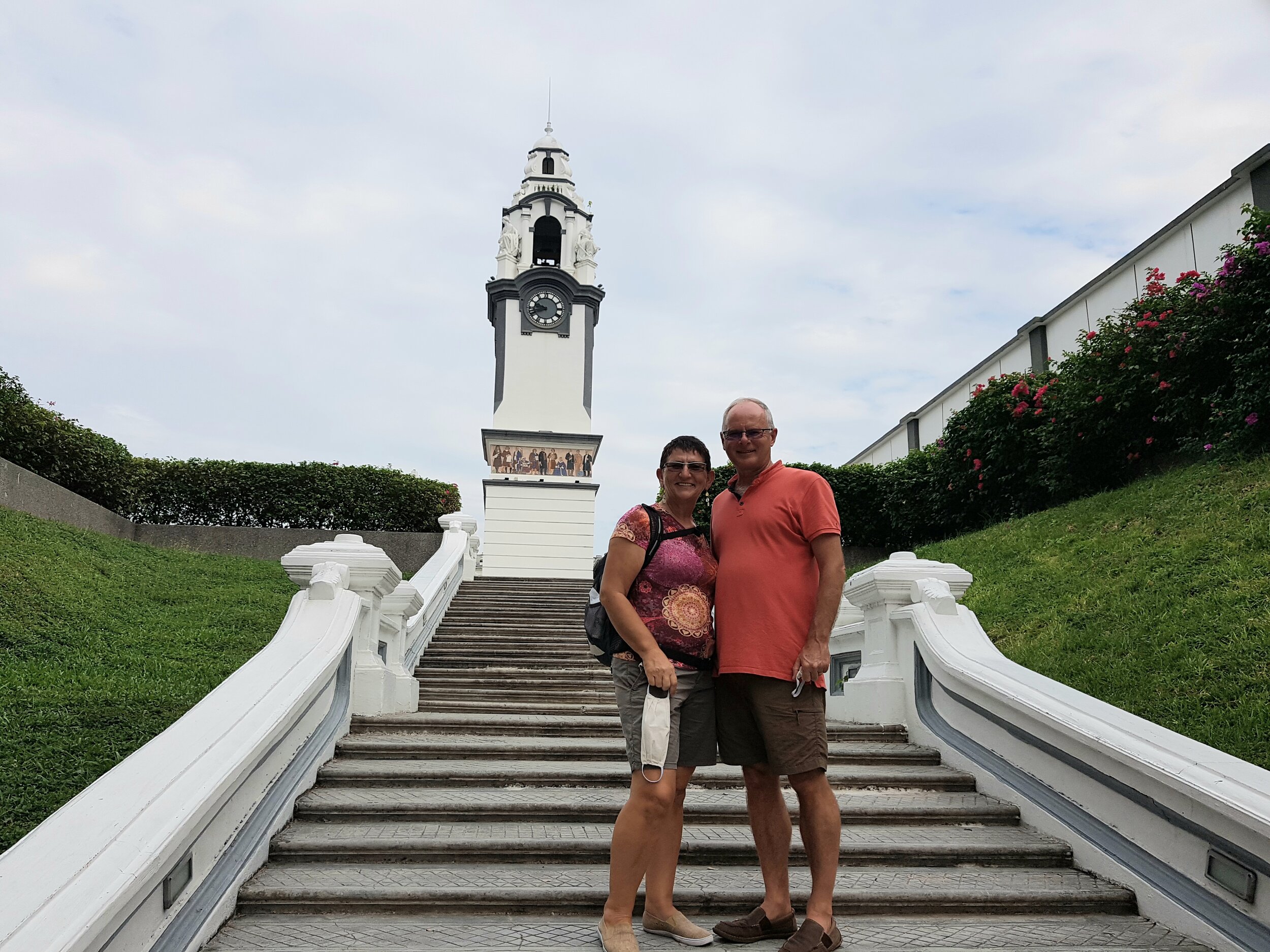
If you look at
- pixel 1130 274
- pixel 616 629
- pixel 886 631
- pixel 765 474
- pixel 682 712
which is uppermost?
pixel 1130 274

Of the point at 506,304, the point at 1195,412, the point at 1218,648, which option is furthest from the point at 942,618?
the point at 506,304

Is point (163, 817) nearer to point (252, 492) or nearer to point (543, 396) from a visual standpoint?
point (252, 492)

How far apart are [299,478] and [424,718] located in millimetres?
12341

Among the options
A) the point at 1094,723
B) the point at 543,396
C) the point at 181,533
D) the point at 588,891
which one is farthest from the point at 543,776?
the point at 543,396

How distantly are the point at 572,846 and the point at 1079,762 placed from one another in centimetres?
213

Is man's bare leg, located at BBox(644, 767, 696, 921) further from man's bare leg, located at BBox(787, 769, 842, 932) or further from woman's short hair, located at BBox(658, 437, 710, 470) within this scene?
woman's short hair, located at BBox(658, 437, 710, 470)

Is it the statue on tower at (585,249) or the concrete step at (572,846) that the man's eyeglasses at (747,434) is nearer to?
the concrete step at (572,846)

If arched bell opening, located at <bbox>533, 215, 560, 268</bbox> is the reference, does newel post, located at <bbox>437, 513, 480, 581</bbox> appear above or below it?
below

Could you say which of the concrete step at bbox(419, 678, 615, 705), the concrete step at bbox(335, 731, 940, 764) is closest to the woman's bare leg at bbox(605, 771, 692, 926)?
the concrete step at bbox(335, 731, 940, 764)

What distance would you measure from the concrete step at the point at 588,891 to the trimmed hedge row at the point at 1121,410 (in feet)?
20.4

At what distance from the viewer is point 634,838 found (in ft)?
9.93

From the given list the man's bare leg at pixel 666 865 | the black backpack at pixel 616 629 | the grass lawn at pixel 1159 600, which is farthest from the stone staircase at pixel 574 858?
the grass lawn at pixel 1159 600

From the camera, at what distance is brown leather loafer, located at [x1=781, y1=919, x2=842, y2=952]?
2994 millimetres

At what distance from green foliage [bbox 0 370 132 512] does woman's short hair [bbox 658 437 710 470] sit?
453 inches
